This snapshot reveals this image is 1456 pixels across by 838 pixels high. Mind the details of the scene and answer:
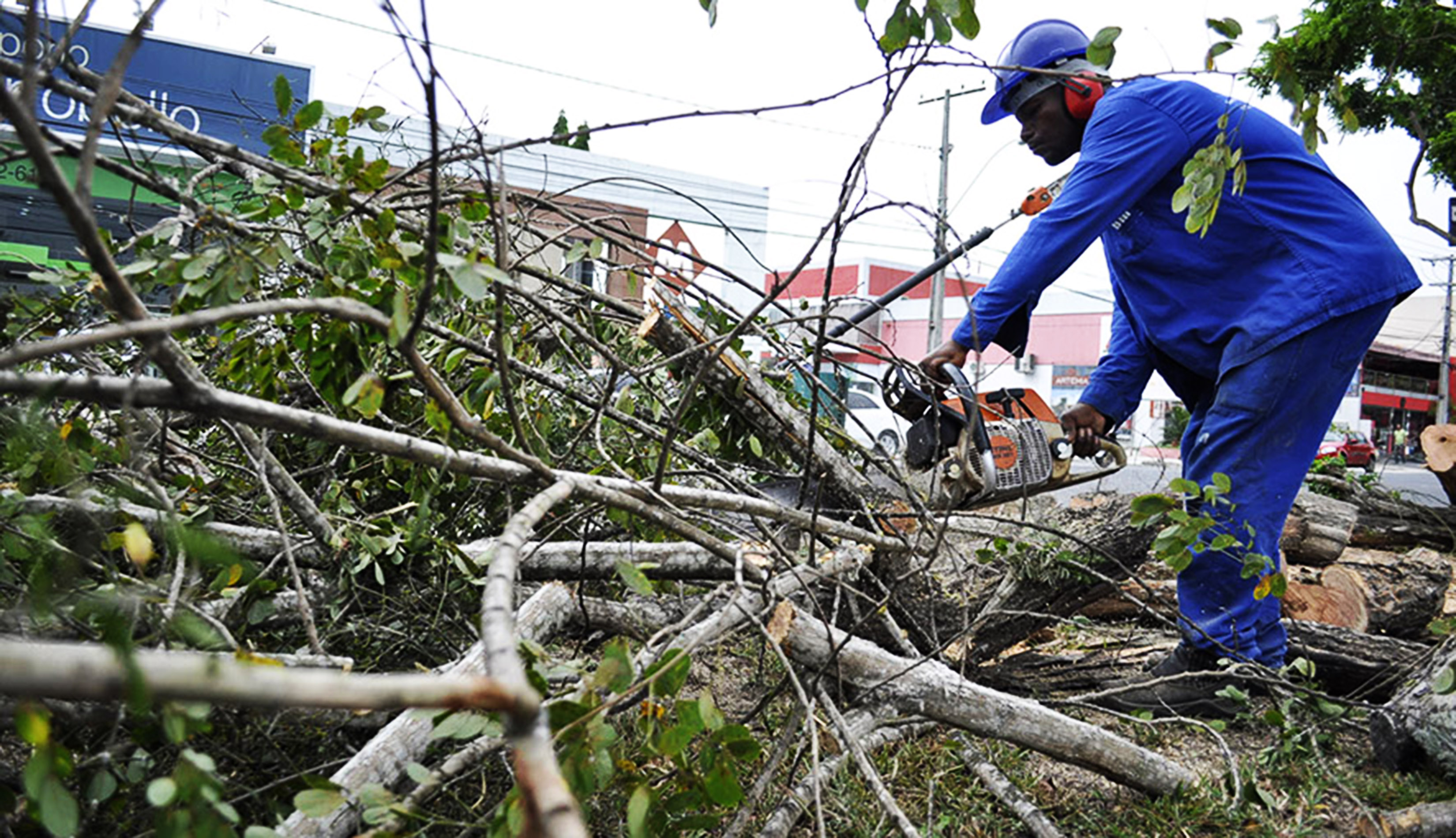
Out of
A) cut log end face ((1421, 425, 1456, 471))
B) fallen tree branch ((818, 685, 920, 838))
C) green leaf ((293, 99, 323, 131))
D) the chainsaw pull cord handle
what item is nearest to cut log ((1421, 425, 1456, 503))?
cut log end face ((1421, 425, 1456, 471))

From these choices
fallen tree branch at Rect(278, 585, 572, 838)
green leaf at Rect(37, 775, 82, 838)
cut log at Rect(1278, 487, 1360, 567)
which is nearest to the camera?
green leaf at Rect(37, 775, 82, 838)

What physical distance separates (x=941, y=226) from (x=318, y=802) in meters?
1.42

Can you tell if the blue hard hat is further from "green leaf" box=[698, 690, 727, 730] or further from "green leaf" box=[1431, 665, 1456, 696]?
"green leaf" box=[698, 690, 727, 730]

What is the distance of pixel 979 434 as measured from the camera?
301 cm

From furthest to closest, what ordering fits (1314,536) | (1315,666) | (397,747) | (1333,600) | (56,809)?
(1314,536)
(1333,600)
(1315,666)
(397,747)
(56,809)

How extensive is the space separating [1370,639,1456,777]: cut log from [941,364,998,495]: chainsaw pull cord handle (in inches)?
44.6

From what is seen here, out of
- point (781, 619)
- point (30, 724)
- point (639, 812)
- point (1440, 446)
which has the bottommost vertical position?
point (1440, 446)

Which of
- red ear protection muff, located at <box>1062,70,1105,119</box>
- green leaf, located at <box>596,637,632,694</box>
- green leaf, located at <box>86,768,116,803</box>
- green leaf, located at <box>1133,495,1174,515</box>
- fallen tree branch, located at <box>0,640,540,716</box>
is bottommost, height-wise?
green leaf, located at <box>86,768,116,803</box>

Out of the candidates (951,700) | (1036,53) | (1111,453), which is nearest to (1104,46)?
(951,700)

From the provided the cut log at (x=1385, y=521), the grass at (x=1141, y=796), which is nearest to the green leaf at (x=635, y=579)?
the grass at (x=1141, y=796)

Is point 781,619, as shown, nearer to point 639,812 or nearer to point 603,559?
point 603,559

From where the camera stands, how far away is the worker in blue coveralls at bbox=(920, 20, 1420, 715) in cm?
272

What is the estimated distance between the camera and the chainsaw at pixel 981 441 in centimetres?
288

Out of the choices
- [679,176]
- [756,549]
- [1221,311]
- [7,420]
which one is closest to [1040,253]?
[1221,311]
